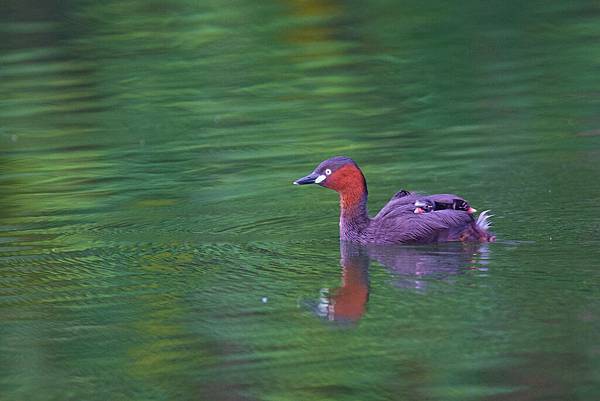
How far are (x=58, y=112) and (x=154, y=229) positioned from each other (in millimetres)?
5519

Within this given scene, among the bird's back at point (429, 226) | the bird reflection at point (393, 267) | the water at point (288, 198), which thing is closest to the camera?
the water at point (288, 198)

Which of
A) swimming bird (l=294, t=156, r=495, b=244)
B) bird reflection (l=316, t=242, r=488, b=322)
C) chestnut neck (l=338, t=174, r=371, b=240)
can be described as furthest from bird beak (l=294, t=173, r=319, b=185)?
bird reflection (l=316, t=242, r=488, b=322)

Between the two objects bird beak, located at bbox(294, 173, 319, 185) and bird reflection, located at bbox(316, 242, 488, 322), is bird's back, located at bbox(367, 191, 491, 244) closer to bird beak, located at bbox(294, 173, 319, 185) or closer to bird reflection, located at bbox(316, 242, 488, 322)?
bird reflection, located at bbox(316, 242, 488, 322)

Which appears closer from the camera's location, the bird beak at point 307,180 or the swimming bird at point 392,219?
the swimming bird at point 392,219

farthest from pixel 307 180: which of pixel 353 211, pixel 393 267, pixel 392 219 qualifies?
pixel 393 267

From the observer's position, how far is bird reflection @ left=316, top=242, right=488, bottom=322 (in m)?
8.30

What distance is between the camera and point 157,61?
18109mm

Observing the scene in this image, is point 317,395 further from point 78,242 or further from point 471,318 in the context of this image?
point 78,242

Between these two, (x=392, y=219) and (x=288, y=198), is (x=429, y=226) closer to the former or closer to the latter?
(x=392, y=219)

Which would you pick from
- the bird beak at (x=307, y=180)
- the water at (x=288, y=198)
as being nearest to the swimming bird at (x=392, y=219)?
the bird beak at (x=307, y=180)

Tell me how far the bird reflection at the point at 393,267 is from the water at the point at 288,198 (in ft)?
0.10

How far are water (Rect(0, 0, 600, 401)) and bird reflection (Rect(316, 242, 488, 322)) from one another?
29mm

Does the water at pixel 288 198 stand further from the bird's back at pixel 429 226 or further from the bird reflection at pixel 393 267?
the bird's back at pixel 429 226

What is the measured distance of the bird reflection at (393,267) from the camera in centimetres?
830
